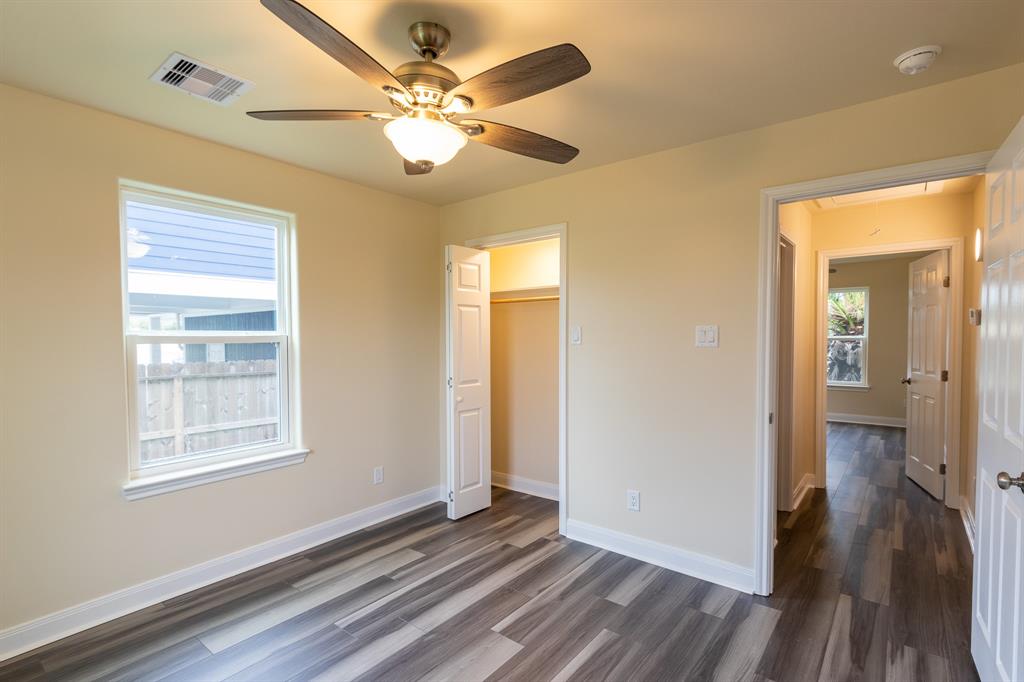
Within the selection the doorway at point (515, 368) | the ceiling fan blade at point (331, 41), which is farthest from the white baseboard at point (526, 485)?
the ceiling fan blade at point (331, 41)

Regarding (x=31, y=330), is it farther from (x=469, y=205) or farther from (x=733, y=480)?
(x=733, y=480)

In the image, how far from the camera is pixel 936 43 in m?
1.83

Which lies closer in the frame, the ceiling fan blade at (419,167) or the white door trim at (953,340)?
the ceiling fan blade at (419,167)

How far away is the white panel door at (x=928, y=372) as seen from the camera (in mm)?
4094

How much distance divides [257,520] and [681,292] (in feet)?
9.68

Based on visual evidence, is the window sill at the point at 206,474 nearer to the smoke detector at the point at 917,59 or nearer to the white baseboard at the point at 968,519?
the smoke detector at the point at 917,59

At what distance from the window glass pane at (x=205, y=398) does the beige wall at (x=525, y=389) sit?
1987 millimetres

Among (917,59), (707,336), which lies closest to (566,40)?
(917,59)

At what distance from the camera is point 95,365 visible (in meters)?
2.40

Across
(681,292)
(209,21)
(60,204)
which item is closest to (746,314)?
(681,292)

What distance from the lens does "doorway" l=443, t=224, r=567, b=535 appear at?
148 inches

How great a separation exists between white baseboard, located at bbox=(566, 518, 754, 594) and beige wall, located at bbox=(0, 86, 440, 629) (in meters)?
1.76

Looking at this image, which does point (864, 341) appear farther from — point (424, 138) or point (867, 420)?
point (424, 138)

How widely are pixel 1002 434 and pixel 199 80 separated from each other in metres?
3.42
